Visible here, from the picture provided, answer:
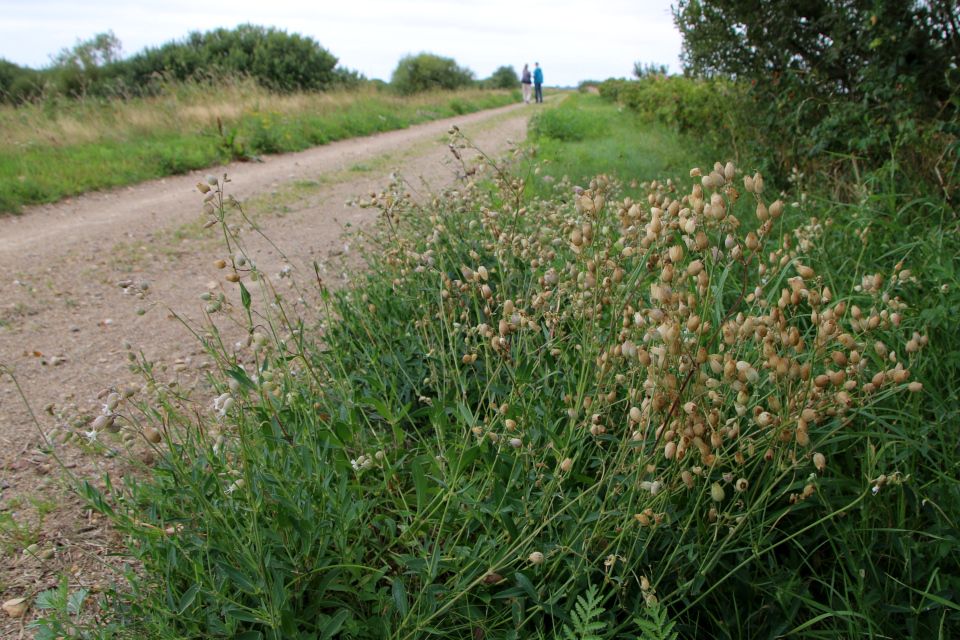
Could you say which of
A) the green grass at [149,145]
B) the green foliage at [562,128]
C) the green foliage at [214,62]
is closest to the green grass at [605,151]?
the green foliage at [562,128]

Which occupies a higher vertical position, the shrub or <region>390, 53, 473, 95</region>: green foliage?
<region>390, 53, 473, 95</region>: green foliage

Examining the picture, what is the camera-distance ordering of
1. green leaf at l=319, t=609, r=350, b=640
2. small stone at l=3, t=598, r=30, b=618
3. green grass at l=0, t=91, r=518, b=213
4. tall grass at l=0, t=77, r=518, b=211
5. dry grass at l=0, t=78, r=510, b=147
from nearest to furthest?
green leaf at l=319, t=609, r=350, b=640
small stone at l=3, t=598, r=30, b=618
green grass at l=0, t=91, r=518, b=213
tall grass at l=0, t=77, r=518, b=211
dry grass at l=0, t=78, r=510, b=147

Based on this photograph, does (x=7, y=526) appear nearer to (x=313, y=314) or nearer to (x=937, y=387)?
(x=313, y=314)

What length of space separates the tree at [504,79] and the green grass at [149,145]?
32.7 m

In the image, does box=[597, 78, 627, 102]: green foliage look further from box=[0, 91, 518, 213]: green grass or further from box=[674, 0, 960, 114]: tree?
box=[674, 0, 960, 114]: tree

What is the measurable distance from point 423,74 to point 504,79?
21.3m

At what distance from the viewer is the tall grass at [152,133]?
722 centimetres

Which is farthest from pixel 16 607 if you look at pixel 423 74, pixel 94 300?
pixel 423 74

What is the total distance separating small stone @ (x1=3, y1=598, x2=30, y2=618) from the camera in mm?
1715

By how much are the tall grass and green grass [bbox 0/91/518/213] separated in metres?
0.01

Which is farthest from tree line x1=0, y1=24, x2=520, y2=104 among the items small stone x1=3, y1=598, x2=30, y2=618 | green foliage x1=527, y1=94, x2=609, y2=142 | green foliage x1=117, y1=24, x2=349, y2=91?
small stone x1=3, y1=598, x2=30, y2=618

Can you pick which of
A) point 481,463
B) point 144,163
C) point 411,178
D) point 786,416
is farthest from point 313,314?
point 144,163

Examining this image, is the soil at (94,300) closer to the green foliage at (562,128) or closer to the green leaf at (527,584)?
the green leaf at (527,584)

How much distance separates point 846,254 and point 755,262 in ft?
1.81
